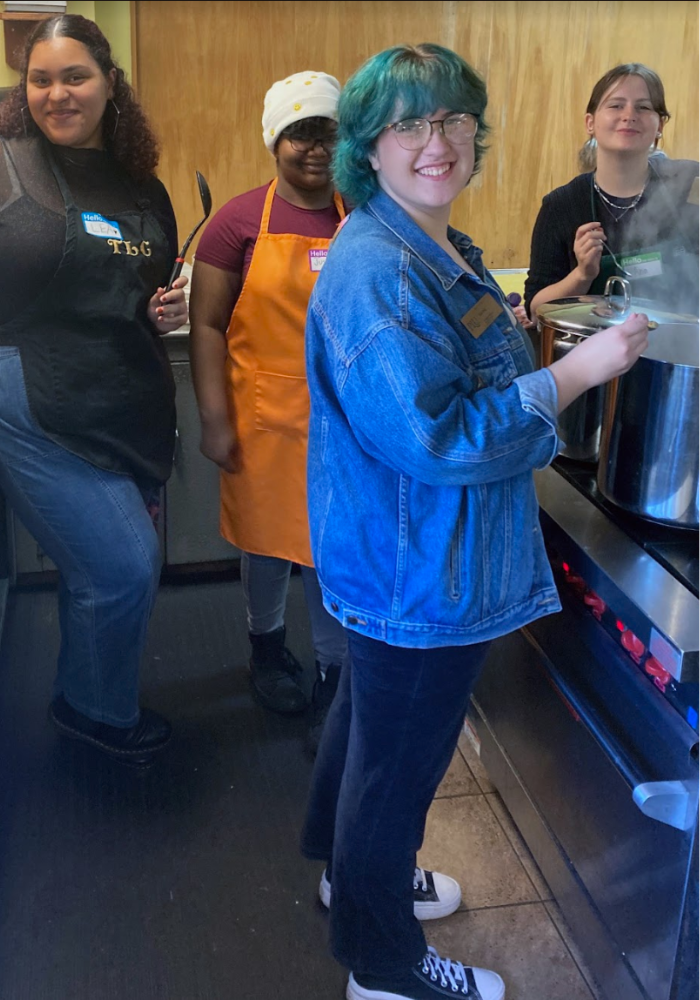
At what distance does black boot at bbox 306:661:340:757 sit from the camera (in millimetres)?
1809

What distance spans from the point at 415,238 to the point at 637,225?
31.9 inches

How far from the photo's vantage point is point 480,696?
164 cm

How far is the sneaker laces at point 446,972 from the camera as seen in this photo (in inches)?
49.4

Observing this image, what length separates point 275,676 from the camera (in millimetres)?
1953

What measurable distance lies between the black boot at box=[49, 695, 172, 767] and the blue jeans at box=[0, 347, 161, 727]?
0.03 meters

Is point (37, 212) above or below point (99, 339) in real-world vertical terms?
above

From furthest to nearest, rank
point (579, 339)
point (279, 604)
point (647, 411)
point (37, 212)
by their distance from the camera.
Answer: point (279, 604) < point (37, 212) < point (579, 339) < point (647, 411)

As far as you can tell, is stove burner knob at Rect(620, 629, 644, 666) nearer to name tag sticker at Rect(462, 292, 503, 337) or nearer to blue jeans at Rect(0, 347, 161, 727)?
name tag sticker at Rect(462, 292, 503, 337)

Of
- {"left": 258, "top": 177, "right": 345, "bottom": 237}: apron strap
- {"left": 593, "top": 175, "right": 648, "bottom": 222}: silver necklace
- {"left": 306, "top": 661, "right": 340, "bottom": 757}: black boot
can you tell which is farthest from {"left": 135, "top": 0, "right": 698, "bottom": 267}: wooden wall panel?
{"left": 306, "top": 661, "right": 340, "bottom": 757}: black boot

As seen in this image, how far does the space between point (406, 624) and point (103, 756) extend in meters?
1.01

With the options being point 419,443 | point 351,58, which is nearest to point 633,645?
point 419,443

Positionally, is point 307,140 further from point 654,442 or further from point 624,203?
point 654,442

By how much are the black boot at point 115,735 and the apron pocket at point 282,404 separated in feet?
2.06

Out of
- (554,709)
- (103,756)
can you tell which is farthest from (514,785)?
(103,756)
